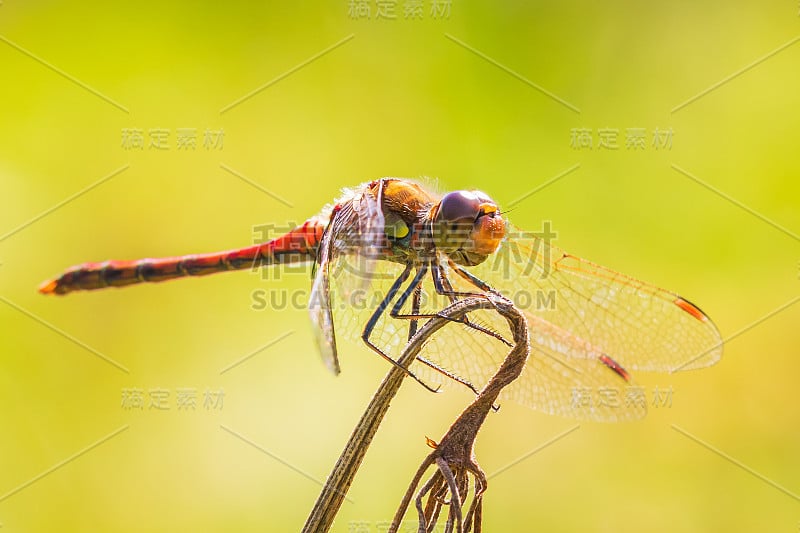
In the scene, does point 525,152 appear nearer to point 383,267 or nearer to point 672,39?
point 672,39

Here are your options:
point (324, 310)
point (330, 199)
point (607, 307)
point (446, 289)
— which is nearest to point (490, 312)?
point (446, 289)

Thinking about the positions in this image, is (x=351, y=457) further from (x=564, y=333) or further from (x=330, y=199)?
(x=330, y=199)

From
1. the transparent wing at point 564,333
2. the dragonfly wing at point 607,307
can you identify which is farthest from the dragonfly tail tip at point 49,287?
the dragonfly wing at point 607,307

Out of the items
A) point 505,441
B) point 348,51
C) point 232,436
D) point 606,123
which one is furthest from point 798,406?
point 348,51

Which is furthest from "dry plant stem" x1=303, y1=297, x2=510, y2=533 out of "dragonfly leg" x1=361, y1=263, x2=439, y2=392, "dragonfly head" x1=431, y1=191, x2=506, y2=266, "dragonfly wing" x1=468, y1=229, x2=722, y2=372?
"dragonfly wing" x1=468, y1=229, x2=722, y2=372

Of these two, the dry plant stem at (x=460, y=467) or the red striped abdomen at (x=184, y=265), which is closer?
the dry plant stem at (x=460, y=467)

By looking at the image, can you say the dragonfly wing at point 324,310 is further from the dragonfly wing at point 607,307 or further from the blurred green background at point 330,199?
the blurred green background at point 330,199
